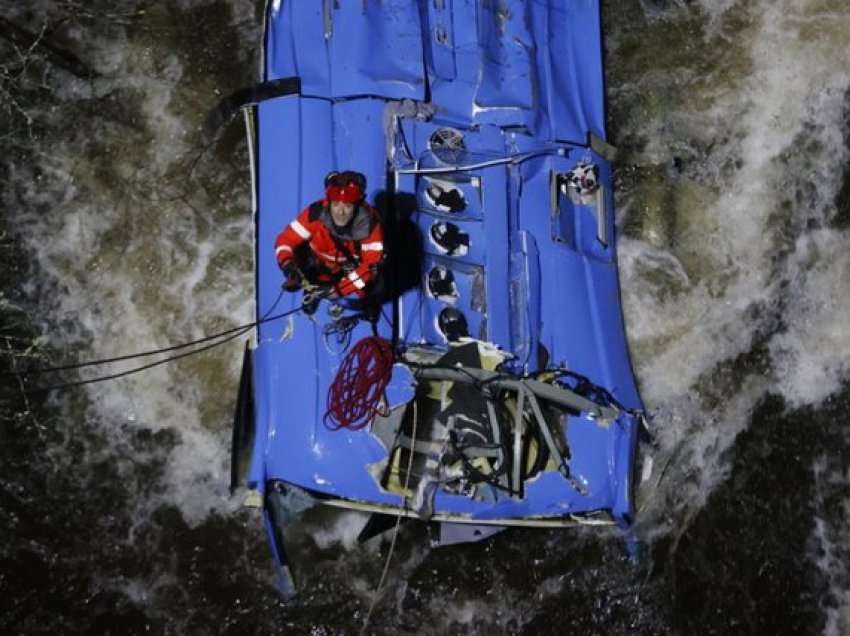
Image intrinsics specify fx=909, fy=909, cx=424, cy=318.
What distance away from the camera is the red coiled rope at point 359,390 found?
4582 millimetres

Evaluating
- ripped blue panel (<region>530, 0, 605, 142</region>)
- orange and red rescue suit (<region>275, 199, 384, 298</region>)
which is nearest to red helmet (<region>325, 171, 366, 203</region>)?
orange and red rescue suit (<region>275, 199, 384, 298</region>)

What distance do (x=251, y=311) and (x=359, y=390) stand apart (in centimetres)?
147

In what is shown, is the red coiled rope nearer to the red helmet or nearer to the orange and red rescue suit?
the orange and red rescue suit

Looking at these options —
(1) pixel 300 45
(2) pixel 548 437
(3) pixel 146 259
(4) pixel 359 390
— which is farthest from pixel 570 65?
(3) pixel 146 259

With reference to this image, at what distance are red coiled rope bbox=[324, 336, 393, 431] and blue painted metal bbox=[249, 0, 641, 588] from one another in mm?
60

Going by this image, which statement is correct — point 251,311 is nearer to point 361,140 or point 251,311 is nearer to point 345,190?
point 361,140

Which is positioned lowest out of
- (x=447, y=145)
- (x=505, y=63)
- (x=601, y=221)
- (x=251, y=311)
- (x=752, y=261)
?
(x=251, y=311)

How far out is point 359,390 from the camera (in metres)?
4.58

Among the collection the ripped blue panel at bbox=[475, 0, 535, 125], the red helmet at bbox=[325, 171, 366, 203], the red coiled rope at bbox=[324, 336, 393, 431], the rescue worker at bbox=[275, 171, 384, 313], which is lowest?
the red coiled rope at bbox=[324, 336, 393, 431]

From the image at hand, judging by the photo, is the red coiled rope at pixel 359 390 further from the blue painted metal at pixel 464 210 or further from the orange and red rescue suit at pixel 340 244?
the orange and red rescue suit at pixel 340 244

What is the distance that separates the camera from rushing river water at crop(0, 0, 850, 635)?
568 cm

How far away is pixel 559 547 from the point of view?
5.93 meters

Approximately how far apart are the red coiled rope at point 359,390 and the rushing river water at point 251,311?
1348 mm

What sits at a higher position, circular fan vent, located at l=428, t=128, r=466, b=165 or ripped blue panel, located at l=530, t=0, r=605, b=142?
ripped blue panel, located at l=530, t=0, r=605, b=142
